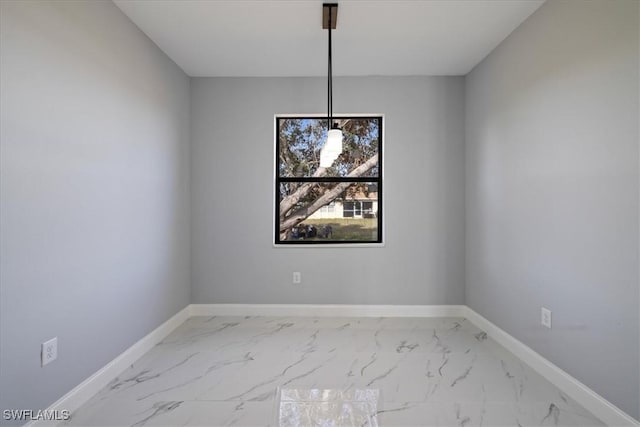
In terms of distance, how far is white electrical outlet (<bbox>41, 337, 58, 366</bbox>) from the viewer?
1.77 meters

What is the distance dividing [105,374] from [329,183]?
8.44 ft

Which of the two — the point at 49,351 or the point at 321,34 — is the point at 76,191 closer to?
the point at 49,351

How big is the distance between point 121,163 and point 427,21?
2.54 m

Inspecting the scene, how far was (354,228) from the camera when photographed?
3746 millimetres

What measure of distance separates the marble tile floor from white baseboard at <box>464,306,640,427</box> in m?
0.06

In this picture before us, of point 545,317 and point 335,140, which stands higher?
point 335,140

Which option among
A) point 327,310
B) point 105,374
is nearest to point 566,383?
point 327,310

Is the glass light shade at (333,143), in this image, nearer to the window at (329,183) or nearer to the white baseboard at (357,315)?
the window at (329,183)

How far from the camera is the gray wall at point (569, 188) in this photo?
5.78 feet

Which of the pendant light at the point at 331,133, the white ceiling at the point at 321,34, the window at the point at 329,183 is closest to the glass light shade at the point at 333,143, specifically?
the pendant light at the point at 331,133

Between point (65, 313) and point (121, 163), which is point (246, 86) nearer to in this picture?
point (121, 163)

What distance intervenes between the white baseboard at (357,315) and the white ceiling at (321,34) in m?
2.50

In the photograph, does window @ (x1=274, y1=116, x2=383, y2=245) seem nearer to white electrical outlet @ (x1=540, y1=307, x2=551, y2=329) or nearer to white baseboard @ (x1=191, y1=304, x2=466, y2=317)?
white baseboard @ (x1=191, y1=304, x2=466, y2=317)

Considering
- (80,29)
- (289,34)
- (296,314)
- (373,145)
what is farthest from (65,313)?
(373,145)
